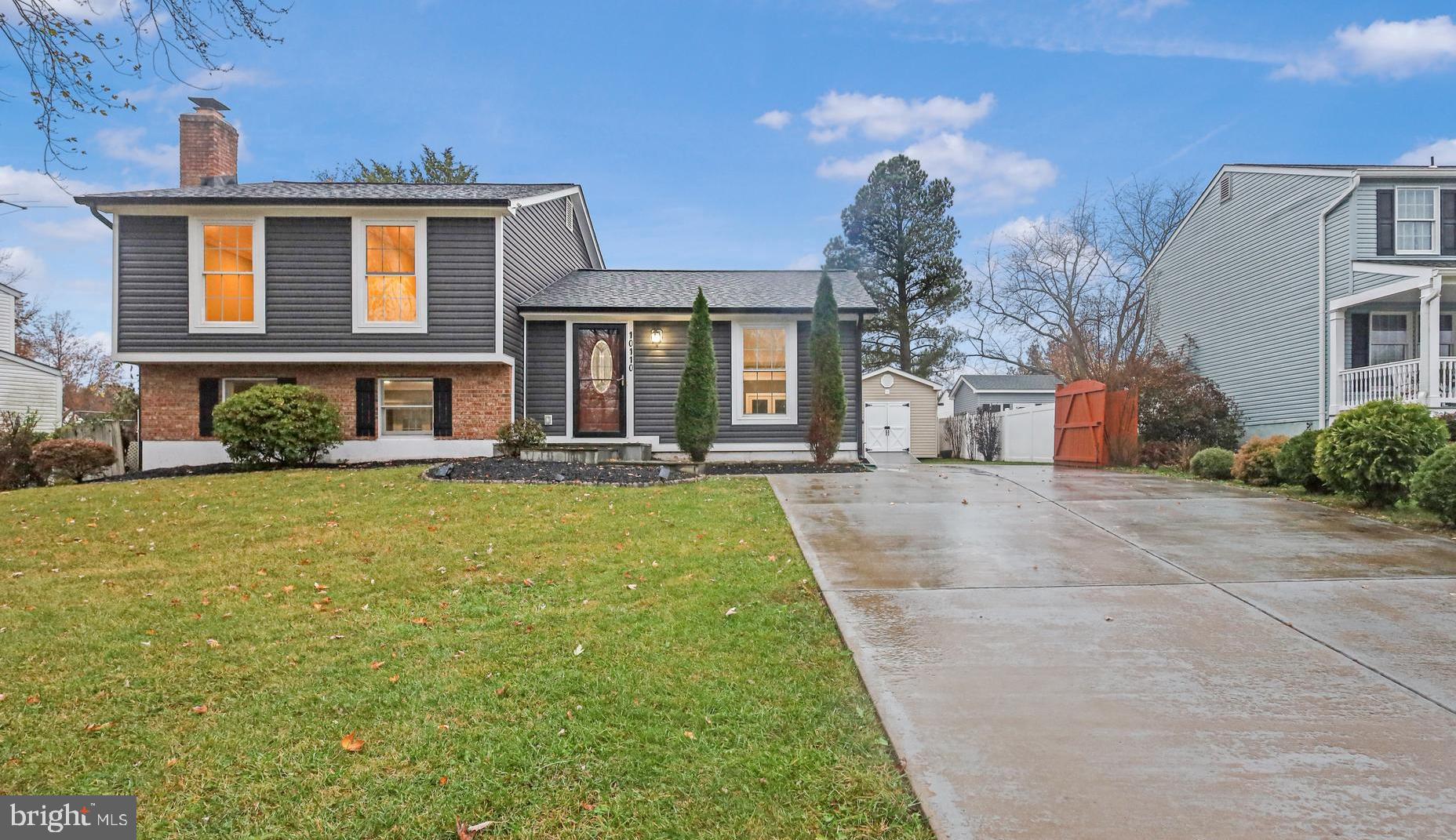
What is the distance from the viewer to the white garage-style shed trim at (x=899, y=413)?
24.7m

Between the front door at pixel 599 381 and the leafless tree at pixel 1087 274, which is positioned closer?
the front door at pixel 599 381

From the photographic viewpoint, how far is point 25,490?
33.5ft

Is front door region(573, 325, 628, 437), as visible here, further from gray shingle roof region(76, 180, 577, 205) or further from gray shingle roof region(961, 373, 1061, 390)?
gray shingle roof region(961, 373, 1061, 390)

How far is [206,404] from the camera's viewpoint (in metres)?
12.9

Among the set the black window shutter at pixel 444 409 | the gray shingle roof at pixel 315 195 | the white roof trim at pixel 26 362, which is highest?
the gray shingle roof at pixel 315 195

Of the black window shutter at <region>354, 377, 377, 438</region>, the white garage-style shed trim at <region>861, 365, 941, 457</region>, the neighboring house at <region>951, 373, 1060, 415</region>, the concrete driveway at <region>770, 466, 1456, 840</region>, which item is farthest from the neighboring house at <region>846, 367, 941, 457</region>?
the concrete driveway at <region>770, 466, 1456, 840</region>

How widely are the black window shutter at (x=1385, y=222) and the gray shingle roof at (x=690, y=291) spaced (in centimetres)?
1074

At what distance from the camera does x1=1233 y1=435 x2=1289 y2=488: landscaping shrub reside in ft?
33.9

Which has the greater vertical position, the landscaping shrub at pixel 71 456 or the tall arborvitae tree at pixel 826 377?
the tall arborvitae tree at pixel 826 377

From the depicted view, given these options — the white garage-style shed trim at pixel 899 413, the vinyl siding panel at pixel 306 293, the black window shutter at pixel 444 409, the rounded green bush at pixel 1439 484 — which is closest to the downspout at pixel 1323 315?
the rounded green bush at pixel 1439 484

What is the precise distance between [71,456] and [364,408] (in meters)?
4.50

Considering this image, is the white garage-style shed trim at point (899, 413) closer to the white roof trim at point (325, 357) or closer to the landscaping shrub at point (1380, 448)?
the white roof trim at point (325, 357)

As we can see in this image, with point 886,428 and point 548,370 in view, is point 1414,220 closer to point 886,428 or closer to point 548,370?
point 886,428

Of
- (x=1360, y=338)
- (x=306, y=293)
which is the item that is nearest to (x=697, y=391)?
(x=306, y=293)
